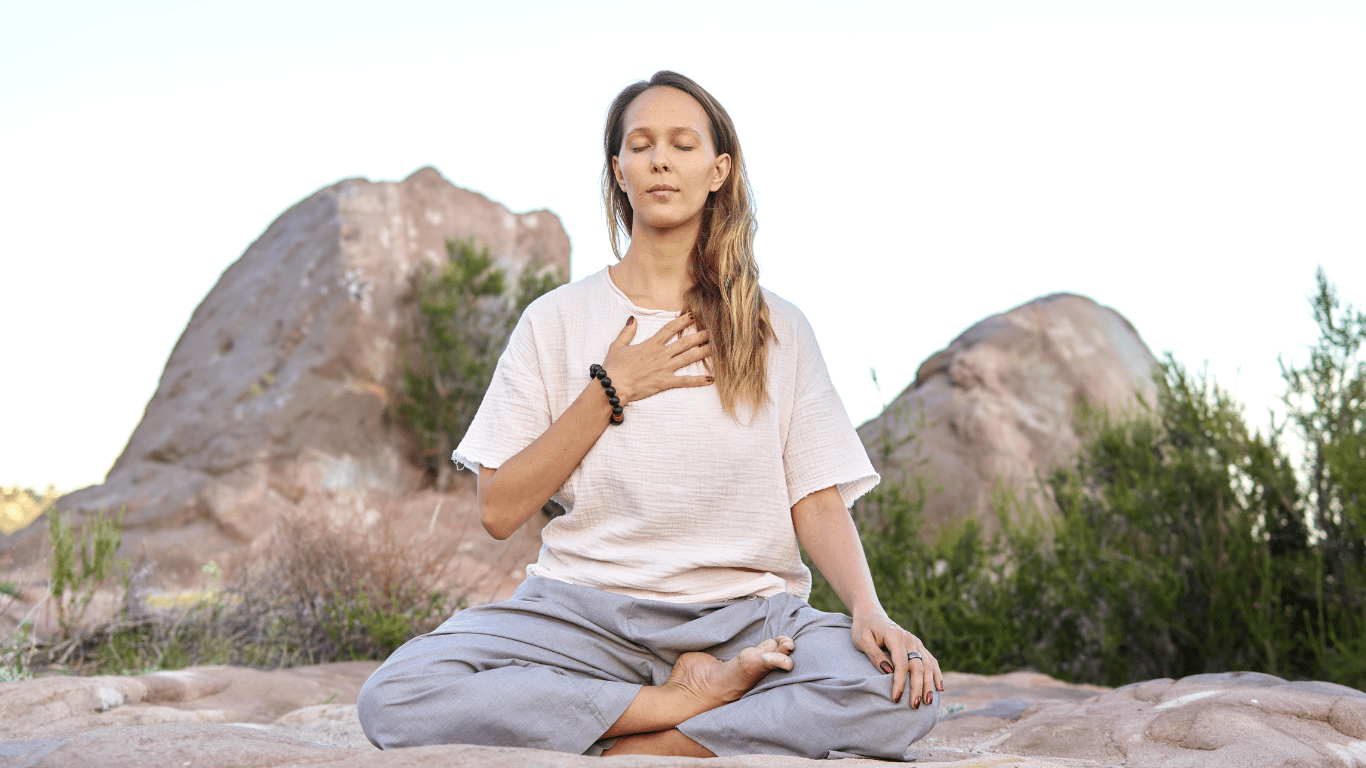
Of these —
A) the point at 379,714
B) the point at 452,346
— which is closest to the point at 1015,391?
the point at 452,346

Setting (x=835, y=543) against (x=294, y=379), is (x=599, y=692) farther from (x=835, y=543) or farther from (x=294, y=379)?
(x=294, y=379)

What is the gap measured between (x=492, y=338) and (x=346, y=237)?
1.99m

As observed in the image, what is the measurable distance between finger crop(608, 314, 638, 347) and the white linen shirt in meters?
0.04

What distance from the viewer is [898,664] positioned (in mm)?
2082

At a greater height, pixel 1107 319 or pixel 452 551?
pixel 1107 319

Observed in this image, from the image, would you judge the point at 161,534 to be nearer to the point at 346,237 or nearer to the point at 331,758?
the point at 346,237

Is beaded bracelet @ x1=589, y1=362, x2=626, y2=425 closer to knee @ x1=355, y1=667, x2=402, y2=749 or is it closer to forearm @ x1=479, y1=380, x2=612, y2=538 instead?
forearm @ x1=479, y1=380, x2=612, y2=538

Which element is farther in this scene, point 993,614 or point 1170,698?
point 993,614

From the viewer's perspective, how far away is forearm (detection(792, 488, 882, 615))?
7.59 feet

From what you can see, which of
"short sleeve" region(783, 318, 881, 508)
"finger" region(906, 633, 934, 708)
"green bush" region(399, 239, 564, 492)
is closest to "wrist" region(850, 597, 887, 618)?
"finger" region(906, 633, 934, 708)

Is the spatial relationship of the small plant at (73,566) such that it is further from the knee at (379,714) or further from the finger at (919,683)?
the finger at (919,683)

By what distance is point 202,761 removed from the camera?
1.71m

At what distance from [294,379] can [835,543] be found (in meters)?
9.74

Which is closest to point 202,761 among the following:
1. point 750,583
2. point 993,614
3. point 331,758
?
point 331,758
